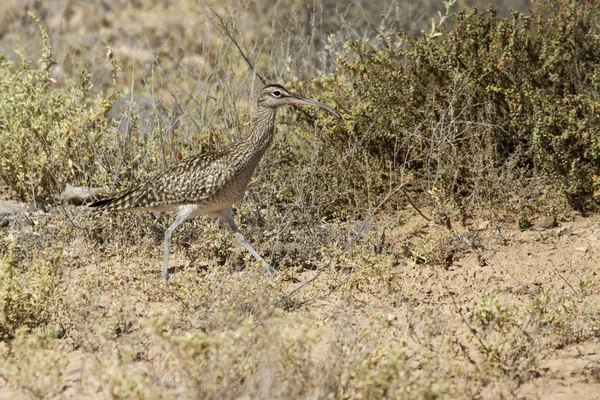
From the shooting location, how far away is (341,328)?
4.53 m

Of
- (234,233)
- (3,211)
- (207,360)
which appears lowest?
(3,211)

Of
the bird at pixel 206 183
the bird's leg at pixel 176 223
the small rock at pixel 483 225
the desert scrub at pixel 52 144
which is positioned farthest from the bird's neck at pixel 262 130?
the small rock at pixel 483 225

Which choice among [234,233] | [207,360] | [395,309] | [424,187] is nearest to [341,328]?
[207,360]

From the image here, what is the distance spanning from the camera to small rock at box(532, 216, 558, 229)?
724 centimetres

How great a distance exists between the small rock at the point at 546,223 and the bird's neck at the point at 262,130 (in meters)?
2.43

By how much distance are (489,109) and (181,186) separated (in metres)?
2.83

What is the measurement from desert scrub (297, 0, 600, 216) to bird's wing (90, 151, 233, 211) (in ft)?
4.87

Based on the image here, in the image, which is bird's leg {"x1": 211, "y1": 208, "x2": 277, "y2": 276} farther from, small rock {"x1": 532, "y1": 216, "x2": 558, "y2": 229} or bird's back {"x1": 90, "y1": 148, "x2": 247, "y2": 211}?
small rock {"x1": 532, "y1": 216, "x2": 558, "y2": 229}

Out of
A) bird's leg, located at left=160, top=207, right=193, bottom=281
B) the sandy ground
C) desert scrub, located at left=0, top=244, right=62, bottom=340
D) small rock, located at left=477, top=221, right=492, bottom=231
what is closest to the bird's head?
bird's leg, located at left=160, top=207, right=193, bottom=281

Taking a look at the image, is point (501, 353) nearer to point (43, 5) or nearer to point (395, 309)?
point (395, 309)

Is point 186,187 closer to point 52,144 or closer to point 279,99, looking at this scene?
point 279,99

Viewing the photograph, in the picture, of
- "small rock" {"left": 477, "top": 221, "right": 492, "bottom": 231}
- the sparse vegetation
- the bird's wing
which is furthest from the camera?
"small rock" {"left": 477, "top": 221, "right": 492, "bottom": 231}

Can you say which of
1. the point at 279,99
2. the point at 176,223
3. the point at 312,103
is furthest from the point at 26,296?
the point at 312,103

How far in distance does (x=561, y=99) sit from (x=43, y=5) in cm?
1130
